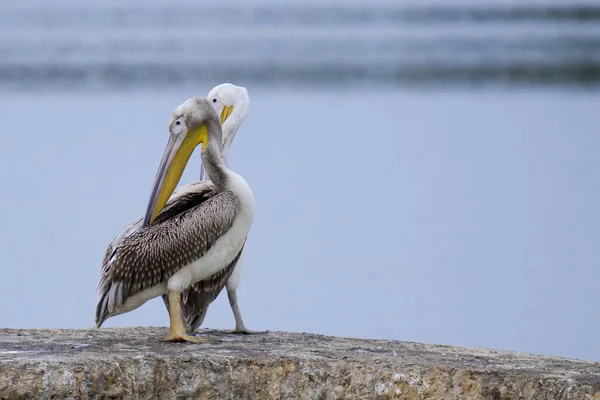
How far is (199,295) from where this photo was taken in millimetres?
6973

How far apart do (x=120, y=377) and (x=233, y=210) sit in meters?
1.05

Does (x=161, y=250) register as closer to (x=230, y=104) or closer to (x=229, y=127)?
(x=229, y=127)

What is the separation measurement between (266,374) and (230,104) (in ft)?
6.85

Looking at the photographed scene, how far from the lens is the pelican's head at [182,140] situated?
6.71 metres

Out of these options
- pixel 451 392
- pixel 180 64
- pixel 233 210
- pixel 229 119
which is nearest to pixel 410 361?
pixel 451 392

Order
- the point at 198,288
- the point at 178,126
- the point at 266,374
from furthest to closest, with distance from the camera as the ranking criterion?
1. the point at 198,288
2. the point at 178,126
3. the point at 266,374

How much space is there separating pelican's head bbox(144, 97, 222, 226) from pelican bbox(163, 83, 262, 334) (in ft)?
0.30

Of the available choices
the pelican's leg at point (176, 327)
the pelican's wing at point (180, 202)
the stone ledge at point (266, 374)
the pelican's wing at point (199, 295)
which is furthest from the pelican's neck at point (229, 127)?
the stone ledge at point (266, 374)

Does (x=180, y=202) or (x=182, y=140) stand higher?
(x=182, y=140)

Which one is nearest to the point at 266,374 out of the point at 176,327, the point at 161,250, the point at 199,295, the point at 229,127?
the point at 176,327

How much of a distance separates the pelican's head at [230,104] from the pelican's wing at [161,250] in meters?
1.12

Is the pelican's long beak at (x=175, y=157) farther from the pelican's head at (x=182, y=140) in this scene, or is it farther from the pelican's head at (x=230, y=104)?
the pelican's head at (x=230, y=104)

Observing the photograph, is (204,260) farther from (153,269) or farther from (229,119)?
(229,119)

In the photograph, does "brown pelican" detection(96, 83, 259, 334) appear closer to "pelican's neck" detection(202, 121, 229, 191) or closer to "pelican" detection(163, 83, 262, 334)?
"pelican" detection(163, 83, 262, 334)
